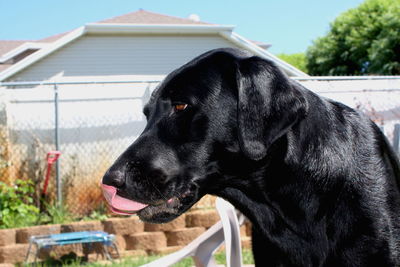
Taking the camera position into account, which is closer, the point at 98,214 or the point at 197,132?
the point at 197,132

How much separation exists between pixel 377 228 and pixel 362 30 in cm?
2972

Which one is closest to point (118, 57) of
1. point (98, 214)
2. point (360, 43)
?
point (98, 214)

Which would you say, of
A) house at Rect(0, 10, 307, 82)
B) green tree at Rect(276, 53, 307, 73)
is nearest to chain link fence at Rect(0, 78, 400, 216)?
house at Rect(0, 10, 307, 82)

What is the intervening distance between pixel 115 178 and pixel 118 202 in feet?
0.41

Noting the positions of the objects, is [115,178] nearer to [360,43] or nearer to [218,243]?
[218,243]

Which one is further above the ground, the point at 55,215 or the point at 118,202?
the point at 118,202

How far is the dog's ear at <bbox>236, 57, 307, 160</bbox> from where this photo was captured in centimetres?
199

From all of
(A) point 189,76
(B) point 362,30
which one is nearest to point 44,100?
(A) point 189,76

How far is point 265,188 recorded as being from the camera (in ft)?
7.09

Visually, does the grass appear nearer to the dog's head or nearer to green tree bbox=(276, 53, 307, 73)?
the dog's head

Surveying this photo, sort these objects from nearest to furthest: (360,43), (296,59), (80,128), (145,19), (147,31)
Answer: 1. (80,128)
2. (147,31)
3. (145,19)
4. (360,43)
5. (296,59)

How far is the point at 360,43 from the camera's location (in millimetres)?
29281

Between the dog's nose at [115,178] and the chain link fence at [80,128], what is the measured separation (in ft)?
13.8

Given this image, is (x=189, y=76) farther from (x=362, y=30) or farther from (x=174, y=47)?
(x=362, y=30)
